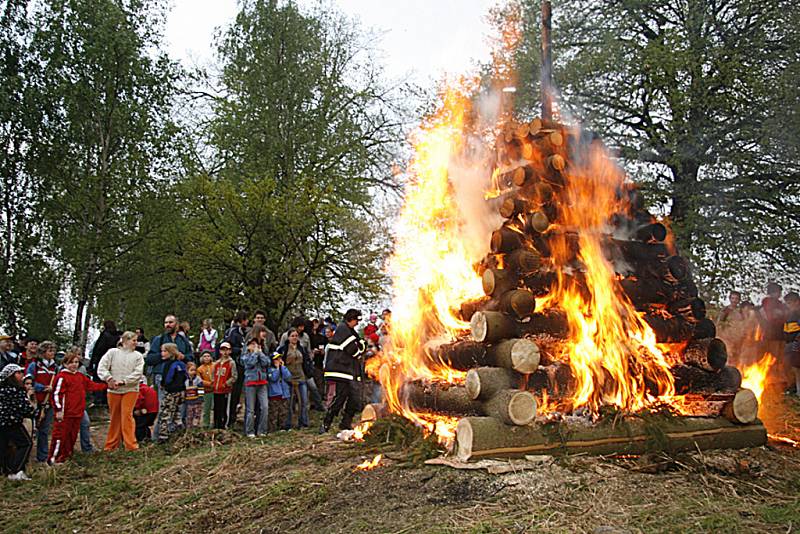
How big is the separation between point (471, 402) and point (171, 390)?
6.24 metres

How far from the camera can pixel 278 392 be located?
493 inches

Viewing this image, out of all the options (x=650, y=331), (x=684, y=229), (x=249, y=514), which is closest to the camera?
(x=249, y=514)

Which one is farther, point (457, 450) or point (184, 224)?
point (184, 224)

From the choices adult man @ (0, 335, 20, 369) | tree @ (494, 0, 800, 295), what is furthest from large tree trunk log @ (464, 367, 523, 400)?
tree @ (494, 0, 800, 295)

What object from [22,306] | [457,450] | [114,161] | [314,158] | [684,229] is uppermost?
[314,158]

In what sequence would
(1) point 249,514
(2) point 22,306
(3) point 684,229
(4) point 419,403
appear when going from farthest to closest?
(2) point 22,306 → (3) point 684,229 → (4) point 419,403 → (1) point 249,514

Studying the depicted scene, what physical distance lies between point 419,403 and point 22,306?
13865mm

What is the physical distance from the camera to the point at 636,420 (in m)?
7.73

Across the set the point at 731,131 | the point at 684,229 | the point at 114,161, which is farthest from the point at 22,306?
the point at 731,131

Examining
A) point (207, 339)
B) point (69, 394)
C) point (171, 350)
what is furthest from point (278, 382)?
point (69, 394)

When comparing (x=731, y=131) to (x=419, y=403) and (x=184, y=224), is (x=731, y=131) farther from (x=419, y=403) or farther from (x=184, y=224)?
(x=184, y=224)

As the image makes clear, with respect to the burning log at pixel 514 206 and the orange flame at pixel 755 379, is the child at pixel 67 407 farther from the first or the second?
the orange flame at pixel 755 379

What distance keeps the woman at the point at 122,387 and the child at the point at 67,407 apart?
16.5 inches

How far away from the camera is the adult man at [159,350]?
12.2 metres
